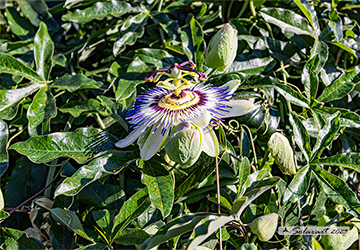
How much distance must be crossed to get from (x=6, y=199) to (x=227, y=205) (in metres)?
0.62

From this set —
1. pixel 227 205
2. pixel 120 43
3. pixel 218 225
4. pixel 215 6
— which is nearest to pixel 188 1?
pixel 215 6

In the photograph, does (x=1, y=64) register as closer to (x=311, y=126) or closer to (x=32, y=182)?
(x=32, y=182)

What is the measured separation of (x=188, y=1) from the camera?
1346 millimetres

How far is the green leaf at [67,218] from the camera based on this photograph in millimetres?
973

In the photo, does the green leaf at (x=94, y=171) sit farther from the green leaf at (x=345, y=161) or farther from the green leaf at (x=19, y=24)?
the green leaf at (x=19, y=24)

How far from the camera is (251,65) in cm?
118

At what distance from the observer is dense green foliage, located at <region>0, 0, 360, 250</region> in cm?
95

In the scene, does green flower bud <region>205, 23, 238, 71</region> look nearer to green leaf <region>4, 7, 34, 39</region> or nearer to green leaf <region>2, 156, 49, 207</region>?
green leaf <region>2, 156, 49, 207</region>

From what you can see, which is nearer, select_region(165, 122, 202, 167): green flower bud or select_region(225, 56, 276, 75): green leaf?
select_region(165, 122, 202, 167): green flower bud

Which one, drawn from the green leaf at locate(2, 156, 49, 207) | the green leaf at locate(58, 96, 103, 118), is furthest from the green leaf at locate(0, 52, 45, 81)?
the green leaf at locate(2, 156, 49, 207)

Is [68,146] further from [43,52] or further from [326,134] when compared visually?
[326,134]

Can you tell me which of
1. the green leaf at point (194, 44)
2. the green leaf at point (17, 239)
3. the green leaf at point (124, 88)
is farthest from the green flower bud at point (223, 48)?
the green leaf at point (17, 239)

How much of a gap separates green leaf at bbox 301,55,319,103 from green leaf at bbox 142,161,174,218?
0.47 m

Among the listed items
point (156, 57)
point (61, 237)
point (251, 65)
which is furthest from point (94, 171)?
point (251, 65)
